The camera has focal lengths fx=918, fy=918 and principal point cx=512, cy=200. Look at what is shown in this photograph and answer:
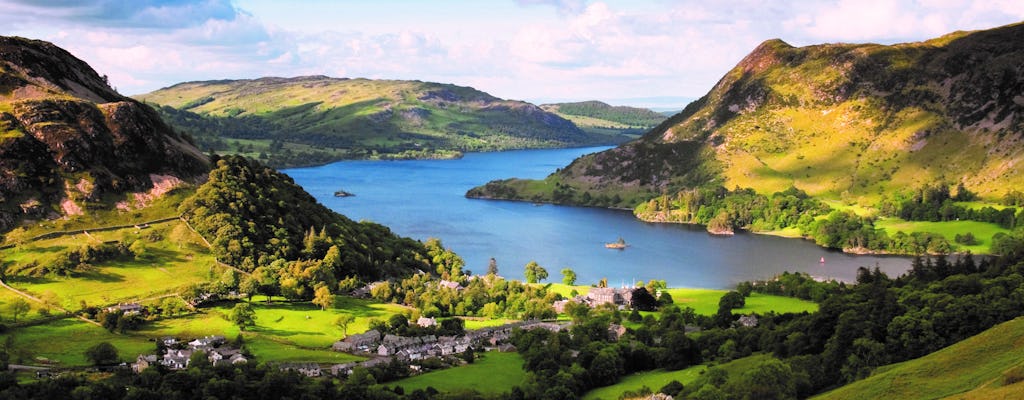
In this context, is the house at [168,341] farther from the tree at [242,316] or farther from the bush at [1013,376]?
the bush at [1013,376]

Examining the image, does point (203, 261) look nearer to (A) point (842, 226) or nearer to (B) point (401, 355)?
(B) point (401, 355)

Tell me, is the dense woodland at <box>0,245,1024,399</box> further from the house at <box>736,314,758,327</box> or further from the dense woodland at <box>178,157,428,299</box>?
the dense woodland at <box>178,157,428,299</box>

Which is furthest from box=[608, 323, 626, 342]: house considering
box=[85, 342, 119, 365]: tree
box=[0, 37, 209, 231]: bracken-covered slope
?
box=[0, 37, 209, 231]: bracken-covered slope

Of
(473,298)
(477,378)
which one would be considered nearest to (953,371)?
(477,378)

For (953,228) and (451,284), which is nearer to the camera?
(451,284)

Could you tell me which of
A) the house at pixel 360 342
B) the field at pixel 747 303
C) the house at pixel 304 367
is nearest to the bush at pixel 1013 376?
the house at pixel 304 367

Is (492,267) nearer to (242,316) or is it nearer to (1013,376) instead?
(242,316)
